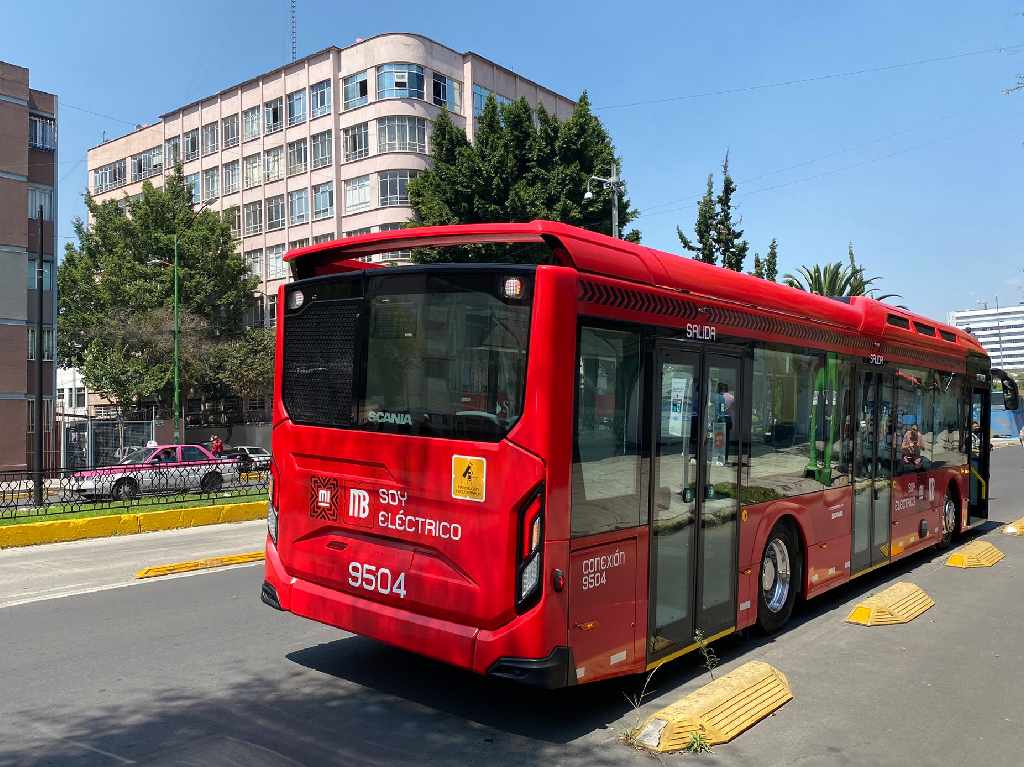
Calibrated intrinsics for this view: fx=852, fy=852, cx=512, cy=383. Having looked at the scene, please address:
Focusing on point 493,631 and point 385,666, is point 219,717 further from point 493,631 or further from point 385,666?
point 493,631

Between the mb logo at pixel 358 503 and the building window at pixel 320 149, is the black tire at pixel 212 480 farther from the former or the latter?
the building window at pixel 320 149

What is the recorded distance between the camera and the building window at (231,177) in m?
60.7

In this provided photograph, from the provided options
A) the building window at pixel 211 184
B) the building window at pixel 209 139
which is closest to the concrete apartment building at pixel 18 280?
the building window at pixel 211 184

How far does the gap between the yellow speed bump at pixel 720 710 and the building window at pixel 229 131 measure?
61349mm

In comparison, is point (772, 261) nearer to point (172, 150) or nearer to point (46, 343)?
point (46, 343)

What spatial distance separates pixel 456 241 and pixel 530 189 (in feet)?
92.2

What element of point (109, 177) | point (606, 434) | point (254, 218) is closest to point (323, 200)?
point (254, 218)

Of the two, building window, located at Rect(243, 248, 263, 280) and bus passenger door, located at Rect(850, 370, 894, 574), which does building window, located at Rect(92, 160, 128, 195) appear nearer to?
building window, located at Rect(243, 248, 263, 280)

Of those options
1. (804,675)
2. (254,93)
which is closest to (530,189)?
(804,675)

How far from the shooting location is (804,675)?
256 inches

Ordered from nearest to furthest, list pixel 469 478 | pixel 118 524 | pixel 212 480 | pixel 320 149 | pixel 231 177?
1. pixel 469 478
2. pixel 118 524
3. pixel 212 480
4. pixel 320 149
5. pixel 231 177

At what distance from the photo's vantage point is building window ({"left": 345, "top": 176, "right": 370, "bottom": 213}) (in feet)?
168

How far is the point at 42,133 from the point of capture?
123 feet

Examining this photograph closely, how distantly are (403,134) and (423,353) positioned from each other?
47345 millimetres
